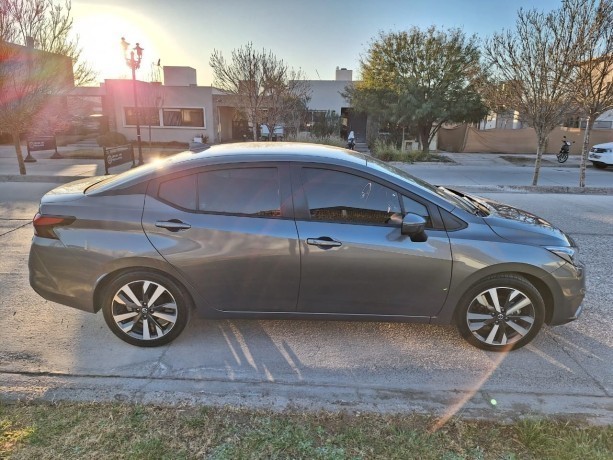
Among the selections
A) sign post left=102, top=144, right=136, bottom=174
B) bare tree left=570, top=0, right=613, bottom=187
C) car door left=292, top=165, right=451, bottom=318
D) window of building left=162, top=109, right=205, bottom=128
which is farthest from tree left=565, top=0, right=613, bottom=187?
window of building left=162, top=109, right=205, bottom=128

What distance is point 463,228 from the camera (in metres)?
3.24

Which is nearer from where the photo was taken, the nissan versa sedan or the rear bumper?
the nissan versa sedan

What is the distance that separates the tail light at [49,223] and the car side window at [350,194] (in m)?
1.88

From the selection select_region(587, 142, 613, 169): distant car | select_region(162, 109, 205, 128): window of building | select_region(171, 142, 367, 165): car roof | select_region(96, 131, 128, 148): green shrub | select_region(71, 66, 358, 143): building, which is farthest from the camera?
select_region(162, 109, 205, 128): window of building

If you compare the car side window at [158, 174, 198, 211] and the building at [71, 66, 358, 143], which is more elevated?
the building at [71, 66, 358, 143]

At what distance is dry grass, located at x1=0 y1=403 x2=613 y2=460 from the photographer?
2375 millimetres

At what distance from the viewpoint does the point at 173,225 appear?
322 cm

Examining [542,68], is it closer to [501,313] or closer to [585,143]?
[585,143]

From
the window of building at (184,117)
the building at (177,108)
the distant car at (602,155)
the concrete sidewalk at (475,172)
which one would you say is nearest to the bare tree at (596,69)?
the concrete sidewalk at (475,172)

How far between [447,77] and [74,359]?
19.0 metres

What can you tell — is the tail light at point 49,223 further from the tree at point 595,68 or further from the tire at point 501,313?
the tree at point 595,68

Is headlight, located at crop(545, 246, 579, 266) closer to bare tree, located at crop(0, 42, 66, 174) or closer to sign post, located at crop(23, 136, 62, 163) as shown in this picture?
bare tree, located at crop(0, 42, 66, 174)

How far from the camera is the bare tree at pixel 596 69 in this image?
975 centimetres

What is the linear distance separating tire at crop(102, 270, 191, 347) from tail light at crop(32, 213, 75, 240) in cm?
58
